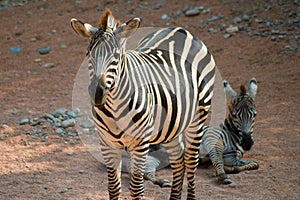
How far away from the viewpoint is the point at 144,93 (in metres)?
4.30

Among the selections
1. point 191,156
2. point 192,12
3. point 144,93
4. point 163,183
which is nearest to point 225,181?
point 163,183

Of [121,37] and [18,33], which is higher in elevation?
[121,37]

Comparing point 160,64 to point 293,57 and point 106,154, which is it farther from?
point 293,57

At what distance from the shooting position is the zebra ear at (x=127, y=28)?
13.2 feet

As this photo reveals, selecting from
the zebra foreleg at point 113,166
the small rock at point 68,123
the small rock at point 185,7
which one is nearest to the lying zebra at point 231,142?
the zebra foreleg at point 113,166

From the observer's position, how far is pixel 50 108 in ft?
26.0

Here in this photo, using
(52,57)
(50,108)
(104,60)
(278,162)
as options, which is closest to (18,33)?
(52,57)

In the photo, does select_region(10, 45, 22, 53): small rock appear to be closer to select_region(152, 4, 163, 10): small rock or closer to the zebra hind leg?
select_region(152, 4, 163, 10): small rock

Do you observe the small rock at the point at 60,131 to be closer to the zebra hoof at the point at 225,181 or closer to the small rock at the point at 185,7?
the zebra hoof at the point at 225,181

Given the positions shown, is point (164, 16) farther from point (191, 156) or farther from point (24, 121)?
point (191, 156)

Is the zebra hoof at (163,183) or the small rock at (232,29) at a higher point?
the small rock at (232,29)

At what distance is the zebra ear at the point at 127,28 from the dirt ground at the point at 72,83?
7.28ft

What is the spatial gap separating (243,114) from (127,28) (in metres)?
2.80

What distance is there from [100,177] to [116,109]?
6.93 ft
